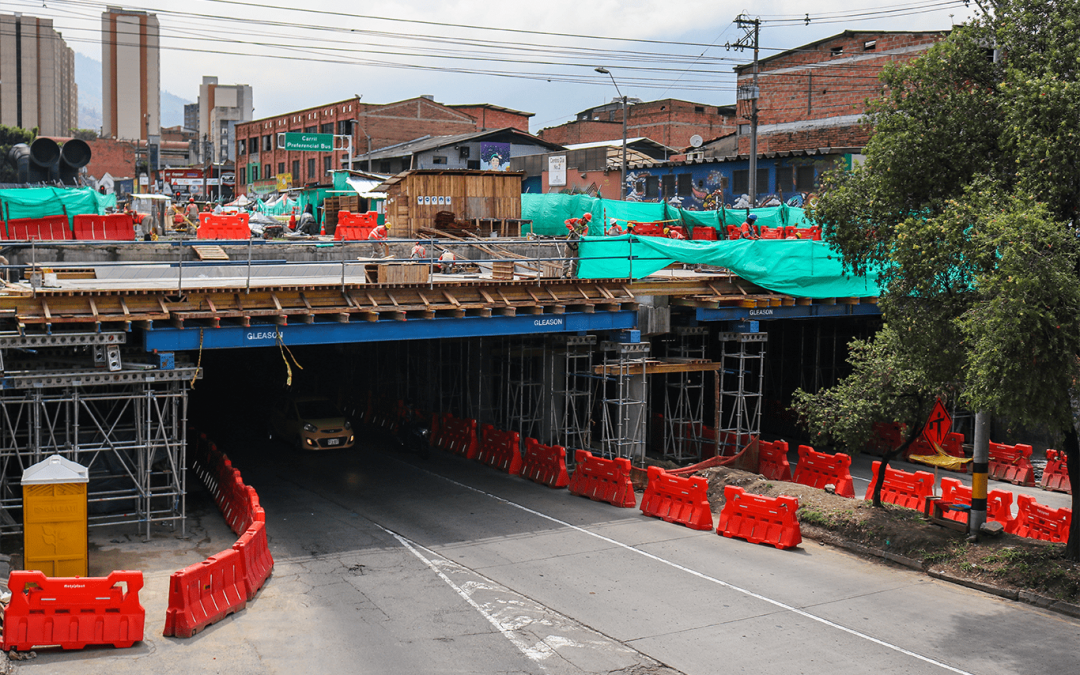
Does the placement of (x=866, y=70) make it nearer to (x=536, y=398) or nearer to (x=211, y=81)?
(x=536, y=398)

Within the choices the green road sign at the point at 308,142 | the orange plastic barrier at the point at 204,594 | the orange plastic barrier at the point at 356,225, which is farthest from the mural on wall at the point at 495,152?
the orange plastic barrier at the point at 204,594

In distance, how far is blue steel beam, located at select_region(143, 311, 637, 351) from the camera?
1823 centimetres

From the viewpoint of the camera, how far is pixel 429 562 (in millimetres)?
16516

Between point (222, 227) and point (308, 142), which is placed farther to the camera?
point (308, 142)

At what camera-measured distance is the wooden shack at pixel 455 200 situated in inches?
1410

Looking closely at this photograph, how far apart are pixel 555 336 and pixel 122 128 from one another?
147m

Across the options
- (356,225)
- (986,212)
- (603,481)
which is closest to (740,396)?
(603,481)

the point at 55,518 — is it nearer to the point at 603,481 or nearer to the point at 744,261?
the point at 603,481

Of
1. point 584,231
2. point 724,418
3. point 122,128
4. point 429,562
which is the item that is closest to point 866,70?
point 724,418

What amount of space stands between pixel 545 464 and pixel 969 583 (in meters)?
10.2

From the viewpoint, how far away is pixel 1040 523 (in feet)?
59.4

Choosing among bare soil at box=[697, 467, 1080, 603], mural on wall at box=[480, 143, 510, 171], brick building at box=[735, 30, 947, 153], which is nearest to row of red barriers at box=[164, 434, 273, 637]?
bare soil at box=[697, 467, 1080, 603]

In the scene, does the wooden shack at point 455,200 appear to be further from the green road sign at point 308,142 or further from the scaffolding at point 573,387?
the green road sign at point 308,142

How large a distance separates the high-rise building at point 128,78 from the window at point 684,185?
114m
